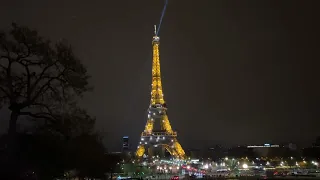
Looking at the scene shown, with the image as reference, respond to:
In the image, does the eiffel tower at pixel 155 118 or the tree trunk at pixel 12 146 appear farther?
the eiffel tower at pixel 155 118

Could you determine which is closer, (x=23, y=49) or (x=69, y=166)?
(x=23, y=49)

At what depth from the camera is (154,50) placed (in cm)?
9212

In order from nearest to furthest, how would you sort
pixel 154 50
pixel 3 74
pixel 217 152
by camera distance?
pixel 3 74 < pixel 154 50 < pixel 217 152

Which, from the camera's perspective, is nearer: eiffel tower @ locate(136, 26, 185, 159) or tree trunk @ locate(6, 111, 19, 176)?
tree trunk @ locate(6, 111, 19, 176)

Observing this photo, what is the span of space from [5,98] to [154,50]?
259ft

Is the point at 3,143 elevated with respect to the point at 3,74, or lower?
lower

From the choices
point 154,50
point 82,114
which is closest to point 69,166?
point 82,114

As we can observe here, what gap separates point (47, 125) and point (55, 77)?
7.75 feet

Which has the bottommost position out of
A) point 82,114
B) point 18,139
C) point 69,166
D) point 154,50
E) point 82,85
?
point 69,166

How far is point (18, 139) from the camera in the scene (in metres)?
16.2

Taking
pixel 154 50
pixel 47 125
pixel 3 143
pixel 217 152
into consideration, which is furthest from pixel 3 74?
pixel 217 152

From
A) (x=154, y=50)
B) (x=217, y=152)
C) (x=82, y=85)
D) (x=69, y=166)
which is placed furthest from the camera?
(x=217, y=152)

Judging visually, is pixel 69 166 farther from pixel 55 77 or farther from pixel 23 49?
pixel 23 49

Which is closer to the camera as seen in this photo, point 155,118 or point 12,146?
point 12,146
